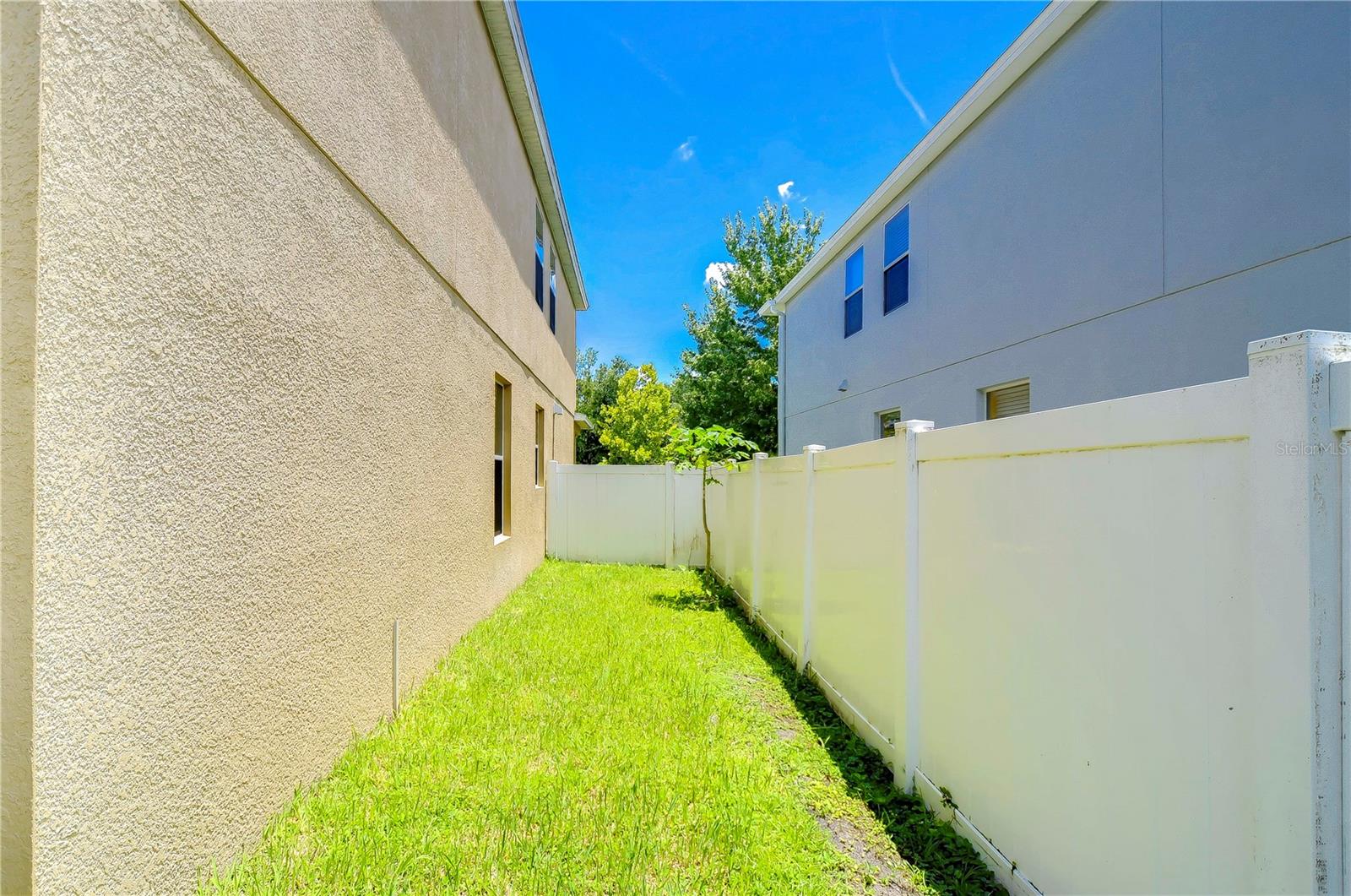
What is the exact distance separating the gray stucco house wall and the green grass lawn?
168 inches

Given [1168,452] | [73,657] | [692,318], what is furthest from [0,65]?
[692,318]

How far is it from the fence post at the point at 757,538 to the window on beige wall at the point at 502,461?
9.80 ft

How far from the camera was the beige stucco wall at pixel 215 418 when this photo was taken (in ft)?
4.85

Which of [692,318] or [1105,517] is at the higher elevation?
[692,318]

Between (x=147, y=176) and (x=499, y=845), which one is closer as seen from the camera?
(x=147, y=176)

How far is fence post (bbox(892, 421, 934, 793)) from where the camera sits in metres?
2.71

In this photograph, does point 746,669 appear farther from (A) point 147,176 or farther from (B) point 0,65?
(B) point 0,65

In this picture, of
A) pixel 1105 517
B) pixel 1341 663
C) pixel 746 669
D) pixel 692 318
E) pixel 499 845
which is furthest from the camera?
pixel 692 318

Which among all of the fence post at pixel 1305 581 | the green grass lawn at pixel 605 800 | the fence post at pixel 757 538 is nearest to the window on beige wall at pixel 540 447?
the fence post at pixel 757 538

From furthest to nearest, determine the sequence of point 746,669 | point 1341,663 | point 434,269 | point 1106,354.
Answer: point 1106,354 → point 746,669 → point 434,269 → point 1341,663

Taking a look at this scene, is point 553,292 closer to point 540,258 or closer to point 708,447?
point 540,258

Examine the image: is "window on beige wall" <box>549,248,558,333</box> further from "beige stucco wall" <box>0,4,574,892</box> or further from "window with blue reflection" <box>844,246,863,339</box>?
"beige stucco wall" <box>0,4,574,892</box>

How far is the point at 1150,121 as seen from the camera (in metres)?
4.66

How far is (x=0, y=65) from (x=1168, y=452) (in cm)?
328
